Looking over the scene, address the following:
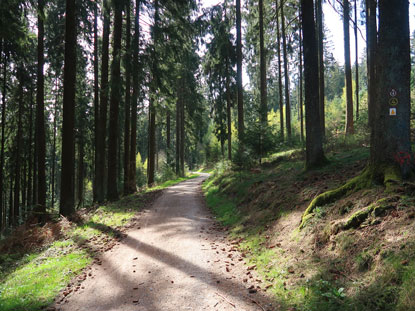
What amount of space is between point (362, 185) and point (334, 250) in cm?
167

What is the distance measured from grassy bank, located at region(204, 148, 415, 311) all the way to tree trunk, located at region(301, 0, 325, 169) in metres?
1.09

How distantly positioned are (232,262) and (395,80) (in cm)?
A: 477

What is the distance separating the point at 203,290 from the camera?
4.25 m

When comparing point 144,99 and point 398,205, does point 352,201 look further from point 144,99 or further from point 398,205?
point 144,99

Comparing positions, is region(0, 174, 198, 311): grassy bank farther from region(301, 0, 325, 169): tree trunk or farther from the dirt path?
region(301, 0, 325, 169): tree trunk

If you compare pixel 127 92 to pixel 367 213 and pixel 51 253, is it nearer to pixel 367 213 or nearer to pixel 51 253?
pixel 51 253

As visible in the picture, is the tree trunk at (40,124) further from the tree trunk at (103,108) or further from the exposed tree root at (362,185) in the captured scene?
the exposed tree root at (362,185)

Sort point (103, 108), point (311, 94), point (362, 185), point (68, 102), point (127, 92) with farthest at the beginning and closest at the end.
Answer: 1. point (103, 108)
2. point (127, 92)
3. point (68, 102)
4. point (311, 94)
5. point (362, 185)

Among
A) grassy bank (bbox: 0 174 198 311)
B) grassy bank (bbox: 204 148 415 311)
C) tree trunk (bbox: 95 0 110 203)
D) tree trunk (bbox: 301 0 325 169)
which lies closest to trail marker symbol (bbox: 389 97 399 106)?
grassy bank (bbox: 204 148 415 311)

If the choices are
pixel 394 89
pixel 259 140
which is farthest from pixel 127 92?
pixel 394 89

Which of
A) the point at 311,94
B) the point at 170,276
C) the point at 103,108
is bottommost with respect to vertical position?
the point at 170,276

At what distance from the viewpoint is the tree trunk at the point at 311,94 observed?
28.1 ft

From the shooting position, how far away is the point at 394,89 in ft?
15.9

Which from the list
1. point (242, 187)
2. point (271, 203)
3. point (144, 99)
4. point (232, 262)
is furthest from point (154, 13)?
point (232, 262)
